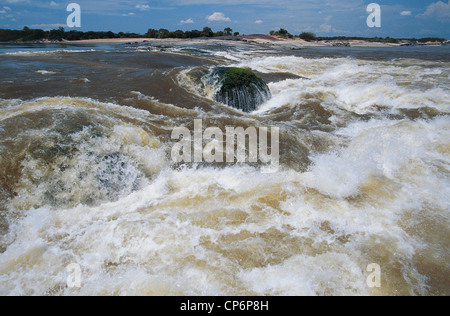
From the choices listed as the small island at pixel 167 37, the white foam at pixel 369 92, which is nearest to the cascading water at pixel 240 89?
the white foam at pixel 369 92

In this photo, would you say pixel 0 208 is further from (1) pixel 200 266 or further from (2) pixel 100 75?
(2) pixel 100 75

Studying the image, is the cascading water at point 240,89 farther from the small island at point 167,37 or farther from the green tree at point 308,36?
the green tree at point 308,36

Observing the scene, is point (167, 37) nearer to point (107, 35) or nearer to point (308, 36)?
point (107, 35)

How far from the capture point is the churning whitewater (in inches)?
101

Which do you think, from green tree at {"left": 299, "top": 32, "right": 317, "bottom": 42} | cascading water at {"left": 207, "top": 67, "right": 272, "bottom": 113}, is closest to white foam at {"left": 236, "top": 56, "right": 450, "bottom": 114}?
cascading water at {"left": 207, "top": 67, "right": 272, "bottom": 113}

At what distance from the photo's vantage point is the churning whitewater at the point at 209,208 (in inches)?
101

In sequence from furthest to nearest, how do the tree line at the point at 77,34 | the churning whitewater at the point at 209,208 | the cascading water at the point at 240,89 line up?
the tree line at the point at 77,34, the cascading water at the point at 240,89, the churning whitewater at the point at 209,208

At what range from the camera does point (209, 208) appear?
11.6ft

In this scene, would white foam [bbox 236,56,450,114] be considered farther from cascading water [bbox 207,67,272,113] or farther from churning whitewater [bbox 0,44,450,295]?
churning whitewater [bbox 0,44,450,295]

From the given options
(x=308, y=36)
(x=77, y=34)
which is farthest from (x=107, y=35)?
(x=308, y=36)

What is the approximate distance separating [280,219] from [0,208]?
355cm

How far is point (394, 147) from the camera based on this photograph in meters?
5.30

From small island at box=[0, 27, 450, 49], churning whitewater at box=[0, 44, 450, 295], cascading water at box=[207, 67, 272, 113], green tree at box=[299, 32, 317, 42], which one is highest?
green tree at box=[299, 32, 317, 42]
